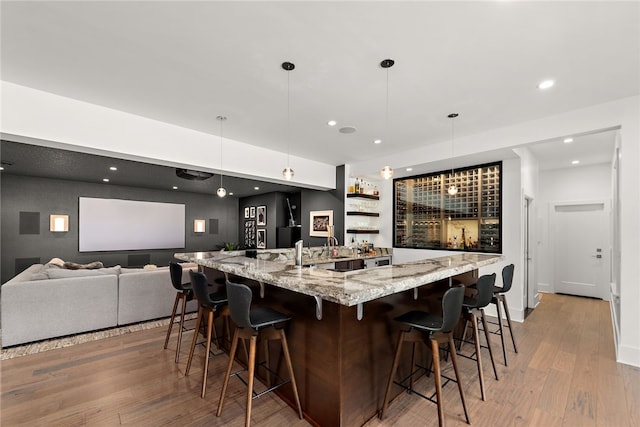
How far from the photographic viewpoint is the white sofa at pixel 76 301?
333 centimetres

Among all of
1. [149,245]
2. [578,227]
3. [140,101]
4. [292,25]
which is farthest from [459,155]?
[149,245]

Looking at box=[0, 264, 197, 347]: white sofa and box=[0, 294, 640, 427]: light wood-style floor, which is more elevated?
box=[0, 264, 197, 347]: white sofa

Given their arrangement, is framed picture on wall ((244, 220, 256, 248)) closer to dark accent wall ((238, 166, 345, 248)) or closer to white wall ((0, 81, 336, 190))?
dark accent wall ((238, 166, 345, 248))

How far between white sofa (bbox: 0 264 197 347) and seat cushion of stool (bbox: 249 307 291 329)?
279cm

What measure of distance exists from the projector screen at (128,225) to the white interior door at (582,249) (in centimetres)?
954

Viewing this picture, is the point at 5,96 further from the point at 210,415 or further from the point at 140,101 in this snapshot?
the point at 210,415

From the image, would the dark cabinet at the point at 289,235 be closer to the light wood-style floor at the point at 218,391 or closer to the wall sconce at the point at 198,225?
the wall sconce at the point at 198,225

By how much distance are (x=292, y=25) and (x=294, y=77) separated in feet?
2.20

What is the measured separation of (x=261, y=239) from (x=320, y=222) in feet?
9.24

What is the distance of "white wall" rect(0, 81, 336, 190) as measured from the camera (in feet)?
9.45

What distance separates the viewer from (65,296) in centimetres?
359

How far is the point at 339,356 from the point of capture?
1.85 meters

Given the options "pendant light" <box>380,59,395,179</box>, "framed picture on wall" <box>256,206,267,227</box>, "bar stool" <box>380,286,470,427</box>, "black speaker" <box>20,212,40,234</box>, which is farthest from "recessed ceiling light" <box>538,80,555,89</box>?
"black speaker" <box>20,212,40,234</box>

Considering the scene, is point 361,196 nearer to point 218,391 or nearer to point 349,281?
point 349,281
